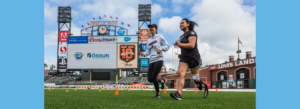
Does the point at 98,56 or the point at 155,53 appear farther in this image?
the point at 98,56

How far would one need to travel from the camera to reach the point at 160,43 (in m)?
4.90

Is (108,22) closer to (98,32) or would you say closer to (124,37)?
(98,32)

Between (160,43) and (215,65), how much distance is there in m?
29.5

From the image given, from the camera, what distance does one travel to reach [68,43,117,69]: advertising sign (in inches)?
1453

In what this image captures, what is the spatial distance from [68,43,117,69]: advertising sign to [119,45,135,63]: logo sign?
1.19m

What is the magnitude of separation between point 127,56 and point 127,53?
0.51m

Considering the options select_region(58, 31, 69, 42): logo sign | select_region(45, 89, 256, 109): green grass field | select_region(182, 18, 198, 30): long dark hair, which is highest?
select_region(58, 31, 69, 42): logo sign

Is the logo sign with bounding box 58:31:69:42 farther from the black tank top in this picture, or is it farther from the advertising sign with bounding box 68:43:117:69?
the black tank top

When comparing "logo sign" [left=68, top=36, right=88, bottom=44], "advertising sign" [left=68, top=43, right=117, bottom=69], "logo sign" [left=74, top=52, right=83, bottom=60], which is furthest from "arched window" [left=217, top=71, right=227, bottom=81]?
"logo sign" [left=74, top=52, right=83, bottom=60]

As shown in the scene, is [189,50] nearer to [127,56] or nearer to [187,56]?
[187,56]

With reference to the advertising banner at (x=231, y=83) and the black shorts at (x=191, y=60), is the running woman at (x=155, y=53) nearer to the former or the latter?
the black shorts at (x=191, y=60)

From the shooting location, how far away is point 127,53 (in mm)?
36938

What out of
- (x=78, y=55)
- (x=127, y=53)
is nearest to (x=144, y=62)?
(x=127, y=53)

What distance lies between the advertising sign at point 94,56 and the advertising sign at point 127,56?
33.3 inches
